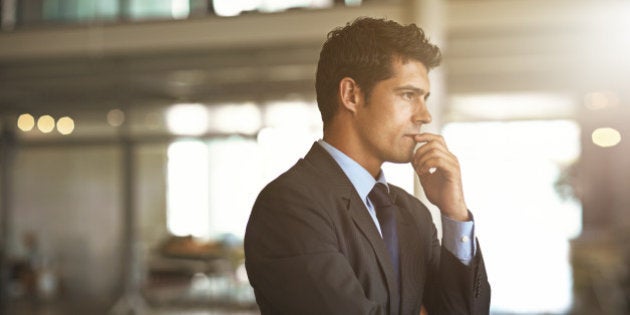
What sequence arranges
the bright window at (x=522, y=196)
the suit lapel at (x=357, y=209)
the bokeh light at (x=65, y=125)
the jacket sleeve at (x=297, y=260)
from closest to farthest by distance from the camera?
1. the jacket sleeve at (x=297, y=260)
2. the suit lapel at (x=357, y=209)
3. the bright window at (x=522, y=196)
4. the bokeh light at (x=65, y=125)

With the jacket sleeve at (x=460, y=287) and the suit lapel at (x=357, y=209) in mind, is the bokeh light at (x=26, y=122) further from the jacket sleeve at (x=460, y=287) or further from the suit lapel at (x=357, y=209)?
the jacket sleeve at (x=460, y=287)

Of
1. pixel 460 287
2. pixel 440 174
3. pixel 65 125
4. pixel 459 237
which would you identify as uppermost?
pixel 65 125

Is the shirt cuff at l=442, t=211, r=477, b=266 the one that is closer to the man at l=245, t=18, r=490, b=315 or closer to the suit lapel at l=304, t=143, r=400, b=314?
the man at l=245, t=18, r=490, b=315

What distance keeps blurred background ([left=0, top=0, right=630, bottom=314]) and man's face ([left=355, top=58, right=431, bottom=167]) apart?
4664 mm

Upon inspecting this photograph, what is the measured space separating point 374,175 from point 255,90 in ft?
20.8

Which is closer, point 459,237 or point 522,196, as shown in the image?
point 459,237

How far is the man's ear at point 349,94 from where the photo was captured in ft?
4.67

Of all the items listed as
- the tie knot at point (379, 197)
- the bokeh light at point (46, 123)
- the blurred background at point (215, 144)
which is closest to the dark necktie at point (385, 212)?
the tie knot at point (379, 197)

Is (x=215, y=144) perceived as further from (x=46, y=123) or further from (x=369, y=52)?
(x=369, y=52)

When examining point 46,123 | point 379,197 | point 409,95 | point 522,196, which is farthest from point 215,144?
point 409,95

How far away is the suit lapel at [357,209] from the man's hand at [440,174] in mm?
134

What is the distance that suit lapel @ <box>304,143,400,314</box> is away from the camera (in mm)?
1379

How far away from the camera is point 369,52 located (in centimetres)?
140

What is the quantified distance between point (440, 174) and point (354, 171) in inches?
6.8
